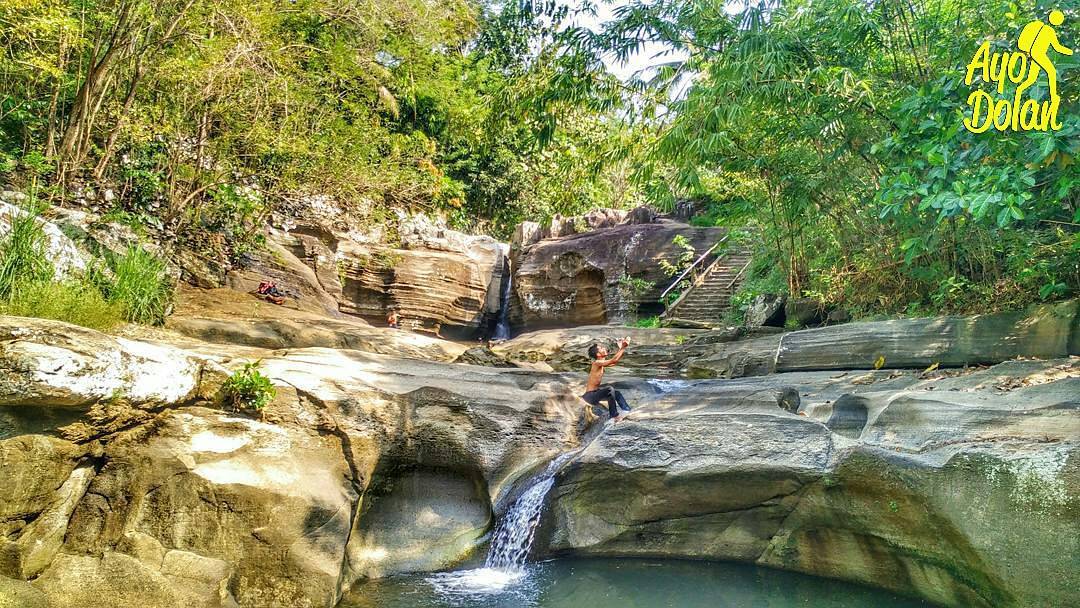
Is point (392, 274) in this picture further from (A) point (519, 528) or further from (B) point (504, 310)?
(A) point (519, 528)

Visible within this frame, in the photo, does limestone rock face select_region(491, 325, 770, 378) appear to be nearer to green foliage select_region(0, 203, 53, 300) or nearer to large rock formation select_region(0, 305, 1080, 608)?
large rock formation select_region(0, 305, 1080, 608)

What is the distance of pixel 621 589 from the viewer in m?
5.24

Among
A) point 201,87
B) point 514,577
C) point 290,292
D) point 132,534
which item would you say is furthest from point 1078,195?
point 290,292

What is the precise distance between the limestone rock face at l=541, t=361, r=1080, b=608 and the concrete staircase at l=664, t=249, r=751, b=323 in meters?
6.23

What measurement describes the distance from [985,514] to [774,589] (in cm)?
163

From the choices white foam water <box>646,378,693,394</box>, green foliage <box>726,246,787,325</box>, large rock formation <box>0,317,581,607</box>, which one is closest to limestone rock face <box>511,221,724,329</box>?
green foliage <box>726,246,787,325</box>

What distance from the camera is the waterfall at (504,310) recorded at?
1615 cm

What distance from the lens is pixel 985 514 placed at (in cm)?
415

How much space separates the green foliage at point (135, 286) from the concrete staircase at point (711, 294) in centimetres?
889

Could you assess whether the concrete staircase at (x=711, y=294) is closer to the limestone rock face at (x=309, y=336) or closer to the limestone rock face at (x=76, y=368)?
the limestone rock face at (x=309, y=336)

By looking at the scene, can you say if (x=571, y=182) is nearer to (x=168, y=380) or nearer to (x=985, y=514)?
(x=168, y=380)

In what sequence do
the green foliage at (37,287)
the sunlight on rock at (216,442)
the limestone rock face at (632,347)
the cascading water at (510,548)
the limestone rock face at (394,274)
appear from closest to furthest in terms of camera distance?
the sunlight on rock at (216,442) → the cascading water at (510,548) → the green foliage at (37,287) → the limestone rock face at (632,347) → the limestone rock face at (394,274)

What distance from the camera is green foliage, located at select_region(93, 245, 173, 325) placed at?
23.9 feet

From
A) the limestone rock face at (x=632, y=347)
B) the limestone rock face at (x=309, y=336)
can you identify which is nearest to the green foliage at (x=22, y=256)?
the limestone rock face at (x=309, y=336)
